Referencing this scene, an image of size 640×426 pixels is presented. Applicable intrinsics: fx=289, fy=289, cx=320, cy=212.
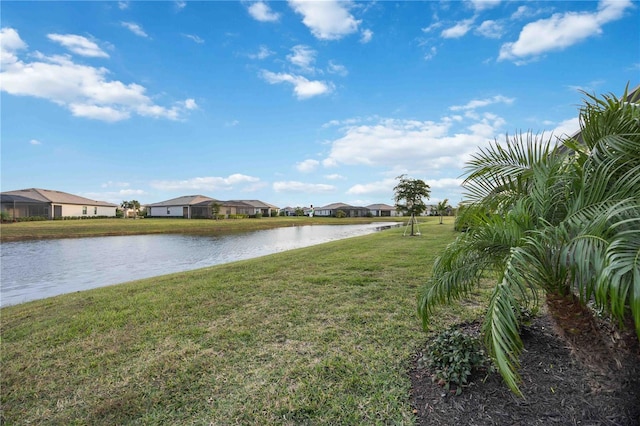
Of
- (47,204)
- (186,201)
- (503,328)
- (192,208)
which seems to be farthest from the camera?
(186,201)

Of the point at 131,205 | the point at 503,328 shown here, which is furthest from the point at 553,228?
the point at 131,205

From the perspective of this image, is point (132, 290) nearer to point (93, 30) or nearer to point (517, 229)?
point (517, 229)

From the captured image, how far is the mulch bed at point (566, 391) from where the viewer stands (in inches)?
77.1

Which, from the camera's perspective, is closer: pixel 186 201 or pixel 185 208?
pixel 185 208

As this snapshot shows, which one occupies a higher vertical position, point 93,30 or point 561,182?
point 93,30

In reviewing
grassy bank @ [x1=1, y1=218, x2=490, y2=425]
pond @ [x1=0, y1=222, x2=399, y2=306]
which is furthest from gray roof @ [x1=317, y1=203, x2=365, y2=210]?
grassy bank @ [x1=1, y1=218, x2=490, y2=425]

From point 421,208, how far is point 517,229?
16.9 meters

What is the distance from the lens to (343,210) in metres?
75.1

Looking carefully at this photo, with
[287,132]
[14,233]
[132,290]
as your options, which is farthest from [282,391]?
[14,233]

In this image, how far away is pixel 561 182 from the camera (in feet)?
7.16

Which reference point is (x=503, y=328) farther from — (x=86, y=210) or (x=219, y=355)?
(x=86, y=210)

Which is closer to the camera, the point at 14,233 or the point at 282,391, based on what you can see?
the point at 282,391

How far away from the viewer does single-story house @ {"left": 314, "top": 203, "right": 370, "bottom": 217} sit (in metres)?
74.7

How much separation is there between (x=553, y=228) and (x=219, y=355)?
A: 342 cm
